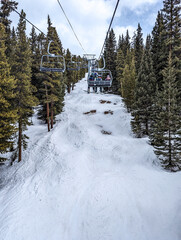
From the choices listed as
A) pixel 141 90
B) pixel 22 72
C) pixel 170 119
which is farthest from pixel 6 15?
pixel 170 119

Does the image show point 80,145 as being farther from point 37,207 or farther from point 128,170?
point 37,207

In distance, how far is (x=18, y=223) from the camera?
324 inches

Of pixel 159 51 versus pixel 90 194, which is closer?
pixel 90 194

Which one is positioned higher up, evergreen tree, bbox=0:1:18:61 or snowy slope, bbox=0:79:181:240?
evergreen tree, bbox=0:1:18:61

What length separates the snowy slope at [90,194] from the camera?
7.75 meters

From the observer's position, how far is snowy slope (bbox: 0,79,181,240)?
25.4 ft

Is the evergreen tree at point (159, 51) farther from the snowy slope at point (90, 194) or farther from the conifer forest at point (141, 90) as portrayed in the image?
the snowy slope at point (90, 194)

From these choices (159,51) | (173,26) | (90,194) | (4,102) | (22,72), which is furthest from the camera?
(159,51)

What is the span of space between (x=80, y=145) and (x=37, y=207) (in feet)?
31.7

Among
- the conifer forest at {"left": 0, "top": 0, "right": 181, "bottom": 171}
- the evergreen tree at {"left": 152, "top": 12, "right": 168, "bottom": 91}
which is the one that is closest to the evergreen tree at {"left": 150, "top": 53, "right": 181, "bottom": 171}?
the conifer forest at {"left": 0, "top": 0, "right": 181, "bottom": 171}

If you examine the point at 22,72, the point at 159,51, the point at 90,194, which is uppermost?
the point at 159,51

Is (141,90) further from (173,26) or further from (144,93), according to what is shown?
(173,26)

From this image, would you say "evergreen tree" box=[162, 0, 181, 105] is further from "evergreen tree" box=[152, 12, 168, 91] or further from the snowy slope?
the snowy slope

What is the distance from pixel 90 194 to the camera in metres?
10.5
